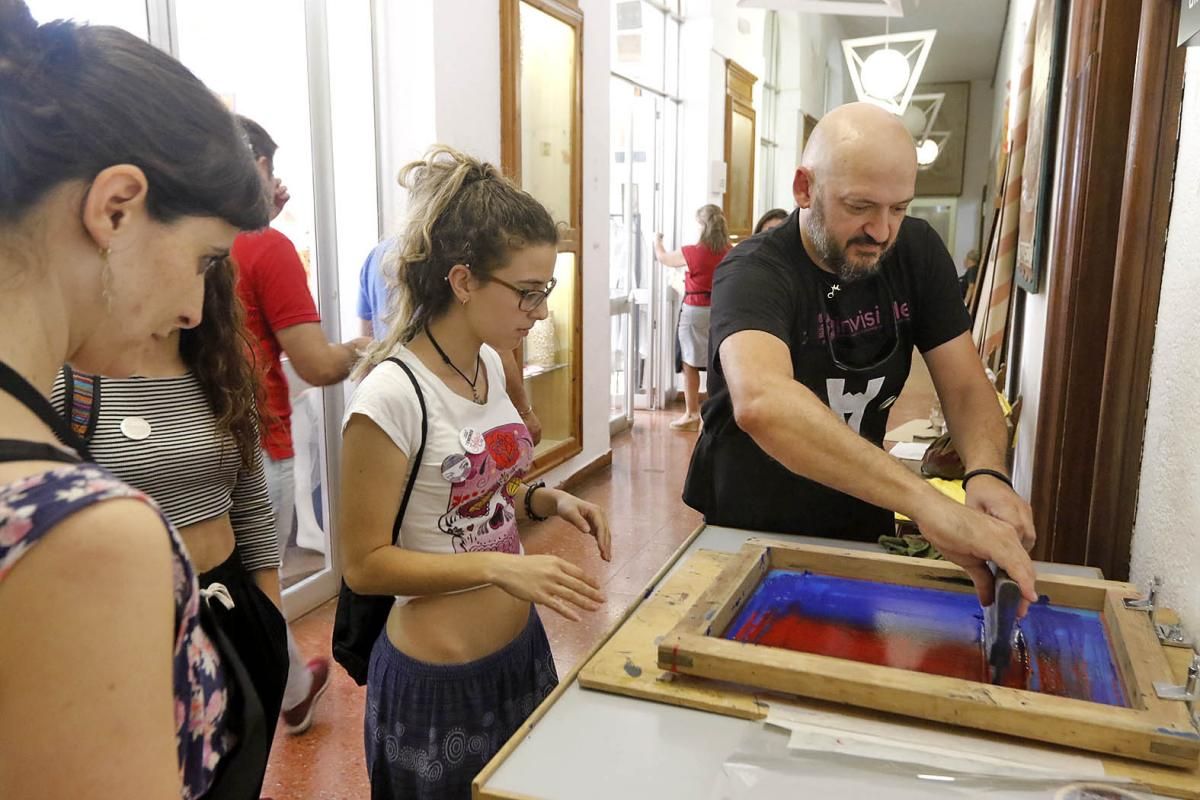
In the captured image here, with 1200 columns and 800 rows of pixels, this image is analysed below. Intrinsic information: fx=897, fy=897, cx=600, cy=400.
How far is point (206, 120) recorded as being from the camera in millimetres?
721

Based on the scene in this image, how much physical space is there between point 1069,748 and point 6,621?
99 centimetres

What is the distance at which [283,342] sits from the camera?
2.41 m

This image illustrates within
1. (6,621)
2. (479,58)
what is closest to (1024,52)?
(479,58)

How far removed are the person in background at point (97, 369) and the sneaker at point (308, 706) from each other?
74.9 inches

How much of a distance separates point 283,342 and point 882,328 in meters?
1.54

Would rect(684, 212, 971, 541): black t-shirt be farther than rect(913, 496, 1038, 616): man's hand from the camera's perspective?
Yes

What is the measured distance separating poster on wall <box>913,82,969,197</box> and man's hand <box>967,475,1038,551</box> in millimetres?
15831

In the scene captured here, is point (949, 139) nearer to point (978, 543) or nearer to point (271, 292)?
point (271, 292)

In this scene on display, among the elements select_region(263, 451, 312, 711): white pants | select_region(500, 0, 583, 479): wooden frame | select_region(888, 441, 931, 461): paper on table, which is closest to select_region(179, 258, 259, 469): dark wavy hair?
select_region(263, 451, 312, 711): white pants

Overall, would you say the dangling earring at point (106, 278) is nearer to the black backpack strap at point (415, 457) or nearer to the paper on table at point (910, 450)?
the black backpack strap at point (415, 457)

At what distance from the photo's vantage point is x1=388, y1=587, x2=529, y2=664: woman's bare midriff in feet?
4.72

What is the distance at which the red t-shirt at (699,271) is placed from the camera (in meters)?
6.47

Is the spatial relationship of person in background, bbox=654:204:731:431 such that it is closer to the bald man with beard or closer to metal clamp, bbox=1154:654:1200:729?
the bald man with beard

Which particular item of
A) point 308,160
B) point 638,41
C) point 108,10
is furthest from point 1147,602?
point 638,41
